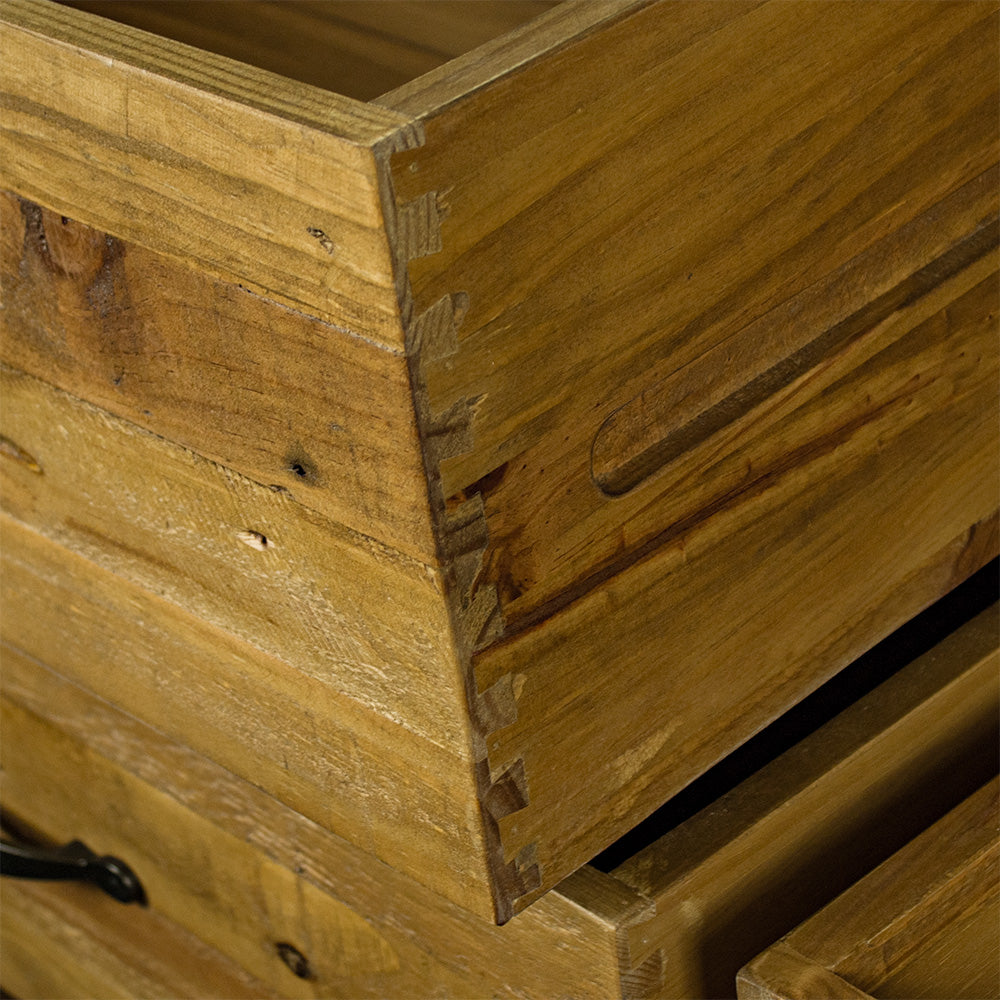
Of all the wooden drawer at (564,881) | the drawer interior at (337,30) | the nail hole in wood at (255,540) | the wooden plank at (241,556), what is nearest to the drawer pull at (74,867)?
the wooden drawer at (564,881)

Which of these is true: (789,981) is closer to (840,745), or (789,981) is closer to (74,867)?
(840,745)

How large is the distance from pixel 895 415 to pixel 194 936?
0.47m

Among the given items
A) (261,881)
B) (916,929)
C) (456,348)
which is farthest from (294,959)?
(456,348)

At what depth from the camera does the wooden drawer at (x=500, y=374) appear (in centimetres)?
47

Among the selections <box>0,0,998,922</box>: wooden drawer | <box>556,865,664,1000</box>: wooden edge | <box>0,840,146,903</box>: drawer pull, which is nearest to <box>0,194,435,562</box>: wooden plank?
<box>0,0,998,922</box>: wooden drawer

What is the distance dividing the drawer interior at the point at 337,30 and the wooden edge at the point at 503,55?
7 cm

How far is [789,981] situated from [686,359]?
0.23 meters

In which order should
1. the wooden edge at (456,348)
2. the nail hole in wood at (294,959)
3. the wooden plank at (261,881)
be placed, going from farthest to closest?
the nail hole in wood at (294,959), the wooden plank at (261,881), the wooden edge at (456,348)

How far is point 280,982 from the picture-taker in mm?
810

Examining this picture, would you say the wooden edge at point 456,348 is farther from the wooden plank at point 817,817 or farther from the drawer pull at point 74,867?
the drawer pull at point 74,867

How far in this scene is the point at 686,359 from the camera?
0.55 metres

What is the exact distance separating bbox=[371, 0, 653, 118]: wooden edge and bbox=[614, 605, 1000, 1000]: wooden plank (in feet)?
1.06

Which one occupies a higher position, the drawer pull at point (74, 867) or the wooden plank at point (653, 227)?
the wooden plank at point (653, 227)

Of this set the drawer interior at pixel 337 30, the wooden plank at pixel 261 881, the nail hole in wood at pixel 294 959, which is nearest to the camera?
the drawer interior at pixel 337 30
